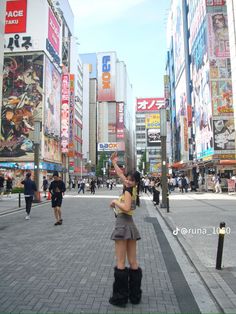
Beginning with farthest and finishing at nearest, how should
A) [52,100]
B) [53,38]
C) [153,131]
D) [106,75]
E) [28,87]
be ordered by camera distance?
[106,75], [153,131], [53,38], [52,100], [28,87]

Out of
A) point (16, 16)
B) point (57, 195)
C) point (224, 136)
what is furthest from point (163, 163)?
point (16, 16)

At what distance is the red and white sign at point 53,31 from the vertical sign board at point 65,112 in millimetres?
5342

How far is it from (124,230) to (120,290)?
0.75 metres

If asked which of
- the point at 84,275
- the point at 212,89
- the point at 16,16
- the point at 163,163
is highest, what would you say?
the point at 16,16

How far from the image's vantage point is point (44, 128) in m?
48.9

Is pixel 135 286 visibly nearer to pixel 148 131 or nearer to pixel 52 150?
pixel 52 150

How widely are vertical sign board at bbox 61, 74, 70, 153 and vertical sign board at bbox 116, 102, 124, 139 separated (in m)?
66.3

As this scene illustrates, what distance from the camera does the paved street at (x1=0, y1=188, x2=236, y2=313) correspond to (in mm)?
4172

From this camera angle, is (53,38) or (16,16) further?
(53,38)

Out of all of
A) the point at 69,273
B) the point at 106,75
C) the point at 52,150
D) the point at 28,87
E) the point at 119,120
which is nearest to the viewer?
the point at 69,273

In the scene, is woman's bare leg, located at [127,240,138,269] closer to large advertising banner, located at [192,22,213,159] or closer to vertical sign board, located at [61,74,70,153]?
large advertising banner, located at [192,22,213,159]

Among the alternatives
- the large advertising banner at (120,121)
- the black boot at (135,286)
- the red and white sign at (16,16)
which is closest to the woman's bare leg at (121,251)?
the black boot at (135,286)

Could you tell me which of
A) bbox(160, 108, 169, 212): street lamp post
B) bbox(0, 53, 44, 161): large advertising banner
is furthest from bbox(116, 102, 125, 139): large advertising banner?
bbox(160, 108, 169, 212): street lamp post

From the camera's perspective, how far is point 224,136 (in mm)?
35156
